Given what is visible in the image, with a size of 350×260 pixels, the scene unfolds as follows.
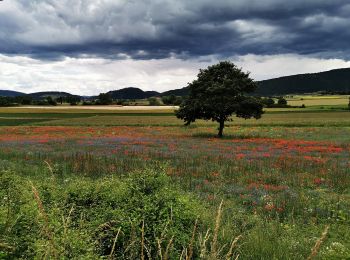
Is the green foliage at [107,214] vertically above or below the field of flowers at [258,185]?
above

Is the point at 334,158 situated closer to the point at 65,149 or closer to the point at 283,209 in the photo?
the point at 283,209

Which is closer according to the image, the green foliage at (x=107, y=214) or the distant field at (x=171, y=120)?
the green foliage at (x=107, y=214)

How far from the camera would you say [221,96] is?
149 ft

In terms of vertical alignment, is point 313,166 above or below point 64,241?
below

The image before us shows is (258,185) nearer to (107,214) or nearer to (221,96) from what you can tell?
(107,214)

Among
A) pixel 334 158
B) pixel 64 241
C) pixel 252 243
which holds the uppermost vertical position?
pixel 64 241

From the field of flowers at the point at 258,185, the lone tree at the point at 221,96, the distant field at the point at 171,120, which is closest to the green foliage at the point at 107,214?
the field of flowers at the point at 258,185

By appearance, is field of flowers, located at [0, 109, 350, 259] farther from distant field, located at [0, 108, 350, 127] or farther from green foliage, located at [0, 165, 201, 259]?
distant field, located at [0, 108, 350, 127]

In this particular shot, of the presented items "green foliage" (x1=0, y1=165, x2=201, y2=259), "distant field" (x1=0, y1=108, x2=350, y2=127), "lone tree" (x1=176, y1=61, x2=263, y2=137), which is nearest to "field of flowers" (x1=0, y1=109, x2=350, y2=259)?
"green foliage" (x1=0, y1=165, x2=201, y2=259)

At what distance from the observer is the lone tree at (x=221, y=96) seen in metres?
45.5

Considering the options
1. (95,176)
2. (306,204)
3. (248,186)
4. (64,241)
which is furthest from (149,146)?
(64,241)

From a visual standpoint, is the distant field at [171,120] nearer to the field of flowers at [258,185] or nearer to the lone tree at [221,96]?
the lone tree at [221,96]

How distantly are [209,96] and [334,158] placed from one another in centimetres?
2231

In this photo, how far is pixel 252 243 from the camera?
859 cm
